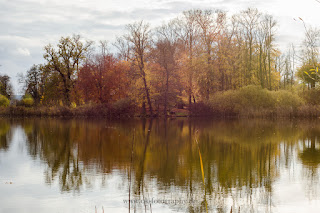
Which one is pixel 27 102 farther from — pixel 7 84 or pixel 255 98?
pixel 255 98

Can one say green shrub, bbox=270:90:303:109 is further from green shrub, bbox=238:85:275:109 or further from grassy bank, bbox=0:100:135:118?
grassy bank, bbox=0:100:135:118

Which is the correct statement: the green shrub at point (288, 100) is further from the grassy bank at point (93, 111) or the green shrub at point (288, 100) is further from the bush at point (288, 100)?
the grassy bank at point (93, 111)

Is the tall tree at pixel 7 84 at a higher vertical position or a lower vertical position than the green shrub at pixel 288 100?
higher

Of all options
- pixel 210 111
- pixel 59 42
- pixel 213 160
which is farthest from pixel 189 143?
pixel 59 42

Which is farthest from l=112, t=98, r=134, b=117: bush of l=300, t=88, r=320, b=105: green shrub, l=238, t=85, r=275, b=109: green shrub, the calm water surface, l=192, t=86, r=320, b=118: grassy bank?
the calm water surface

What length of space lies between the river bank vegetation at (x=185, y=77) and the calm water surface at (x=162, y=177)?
79.1ft

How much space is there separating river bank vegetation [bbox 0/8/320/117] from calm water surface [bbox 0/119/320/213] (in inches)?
950

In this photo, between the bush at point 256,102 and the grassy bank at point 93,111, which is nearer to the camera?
the bush at point 256,102

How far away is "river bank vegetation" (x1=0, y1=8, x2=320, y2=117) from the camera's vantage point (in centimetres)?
4344

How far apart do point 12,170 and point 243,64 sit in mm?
39594

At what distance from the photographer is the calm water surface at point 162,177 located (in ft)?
27.8

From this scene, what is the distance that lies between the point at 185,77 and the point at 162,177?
1493 inches

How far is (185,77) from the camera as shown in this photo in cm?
4859

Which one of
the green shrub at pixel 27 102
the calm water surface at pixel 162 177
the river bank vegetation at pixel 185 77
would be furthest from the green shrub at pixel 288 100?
the green shrub at pixel 27 102
